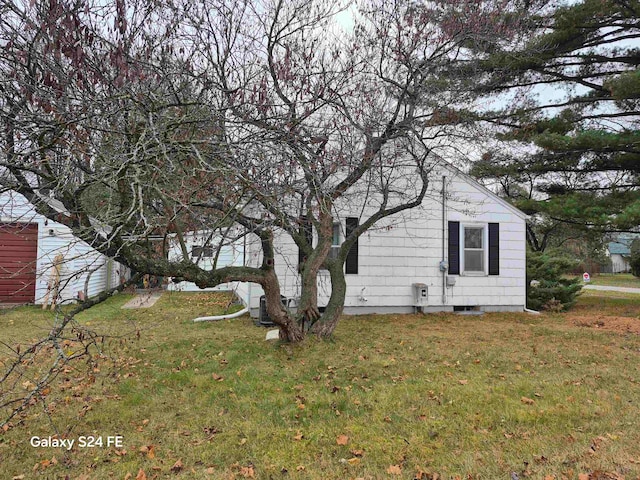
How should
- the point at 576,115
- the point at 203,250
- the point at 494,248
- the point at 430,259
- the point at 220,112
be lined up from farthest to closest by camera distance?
1. the point at 576,115
2. the point at 494,248
3. the point at 430,259
4. the point at 203,250
5. the point at 220,112

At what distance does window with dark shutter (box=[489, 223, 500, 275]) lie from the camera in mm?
9633

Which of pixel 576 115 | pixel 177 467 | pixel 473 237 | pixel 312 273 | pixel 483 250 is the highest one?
pixel 576 115

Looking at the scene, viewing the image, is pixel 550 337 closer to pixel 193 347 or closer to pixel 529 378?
pixel 529 378

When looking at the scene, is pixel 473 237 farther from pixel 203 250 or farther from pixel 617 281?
pixel 617 281

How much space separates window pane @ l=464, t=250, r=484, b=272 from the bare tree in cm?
245

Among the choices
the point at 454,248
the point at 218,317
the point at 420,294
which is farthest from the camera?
the point at 454,248

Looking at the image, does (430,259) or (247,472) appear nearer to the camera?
(247,472)

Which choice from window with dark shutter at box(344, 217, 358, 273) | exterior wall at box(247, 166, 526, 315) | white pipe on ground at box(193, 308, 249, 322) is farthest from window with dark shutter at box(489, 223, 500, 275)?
white pipe on ground at box(193, 308, 249, 322)

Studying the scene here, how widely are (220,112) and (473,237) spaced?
7.63 m

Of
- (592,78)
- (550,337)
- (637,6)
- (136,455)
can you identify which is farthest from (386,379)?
(592,78)

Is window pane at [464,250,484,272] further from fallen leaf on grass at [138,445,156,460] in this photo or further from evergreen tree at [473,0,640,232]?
fallen leaf on grass at [138,445,156,460]

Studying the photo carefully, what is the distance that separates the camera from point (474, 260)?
383 inches

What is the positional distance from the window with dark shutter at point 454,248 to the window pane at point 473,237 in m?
0.28

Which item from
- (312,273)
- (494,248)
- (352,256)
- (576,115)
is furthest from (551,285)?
(312,273)
